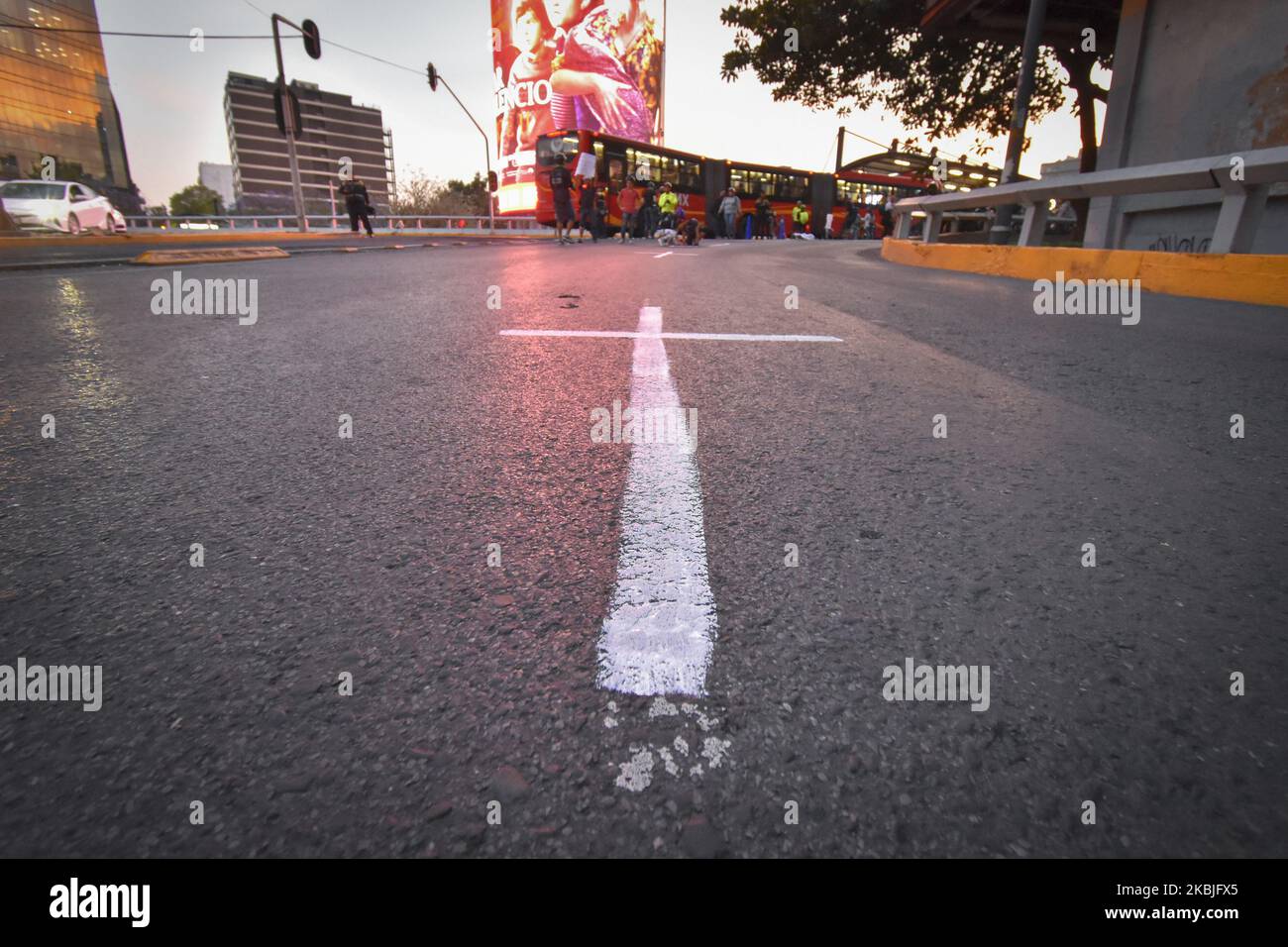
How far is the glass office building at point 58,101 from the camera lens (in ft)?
204

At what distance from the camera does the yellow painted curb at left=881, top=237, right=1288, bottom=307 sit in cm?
554

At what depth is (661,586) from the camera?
3.61ft

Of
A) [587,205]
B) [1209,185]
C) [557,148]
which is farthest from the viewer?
[557,148]

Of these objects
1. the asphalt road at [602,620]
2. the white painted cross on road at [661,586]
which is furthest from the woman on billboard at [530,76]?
the white painted cross on road at [661,586]

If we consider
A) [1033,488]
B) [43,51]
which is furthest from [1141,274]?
[43,51]

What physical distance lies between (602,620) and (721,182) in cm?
3007

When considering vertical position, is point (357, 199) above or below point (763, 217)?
below

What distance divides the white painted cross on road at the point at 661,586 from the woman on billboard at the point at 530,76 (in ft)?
293

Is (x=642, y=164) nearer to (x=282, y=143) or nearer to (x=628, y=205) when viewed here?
(x=628, y=205)

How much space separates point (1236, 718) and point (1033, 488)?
32.8 inches

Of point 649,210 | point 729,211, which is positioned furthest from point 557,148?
point 729,211

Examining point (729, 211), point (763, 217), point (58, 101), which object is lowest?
point (729, 211)

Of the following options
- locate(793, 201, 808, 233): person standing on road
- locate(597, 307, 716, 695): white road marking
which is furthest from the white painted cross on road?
locate(793, 201, 808, 233): person standing on road
